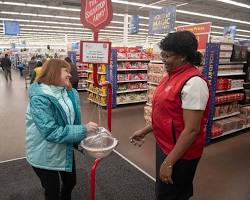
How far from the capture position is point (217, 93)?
484 cm

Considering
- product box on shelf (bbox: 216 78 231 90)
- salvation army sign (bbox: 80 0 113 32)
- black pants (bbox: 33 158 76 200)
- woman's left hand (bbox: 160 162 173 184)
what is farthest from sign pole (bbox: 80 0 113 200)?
product box on shelf (bbox: 216 78 231 90)

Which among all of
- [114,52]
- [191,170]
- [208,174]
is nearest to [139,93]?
[114,52]

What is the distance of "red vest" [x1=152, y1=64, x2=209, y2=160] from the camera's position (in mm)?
1568

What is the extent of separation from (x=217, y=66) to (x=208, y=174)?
190cm

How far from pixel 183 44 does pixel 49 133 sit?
1.12 metres

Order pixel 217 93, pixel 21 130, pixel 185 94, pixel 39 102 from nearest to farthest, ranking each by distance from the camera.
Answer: pixel 185 94 → pixel 39 102 → pixel 217 93 → pixel 21 130

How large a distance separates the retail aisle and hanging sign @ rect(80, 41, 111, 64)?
1819mm

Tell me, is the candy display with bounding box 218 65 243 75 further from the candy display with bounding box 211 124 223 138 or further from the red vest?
the red vest

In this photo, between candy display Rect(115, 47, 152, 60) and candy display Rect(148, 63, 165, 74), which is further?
candy display Rect(115, 47, 152, 60)

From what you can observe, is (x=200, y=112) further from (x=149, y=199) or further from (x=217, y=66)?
(x=217, y=66)

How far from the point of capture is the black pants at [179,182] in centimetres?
175

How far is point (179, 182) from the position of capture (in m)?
1.79

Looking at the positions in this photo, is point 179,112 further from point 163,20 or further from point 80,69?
point 80,69

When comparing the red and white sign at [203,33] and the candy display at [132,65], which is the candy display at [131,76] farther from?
the red and white sign at [203,33]
